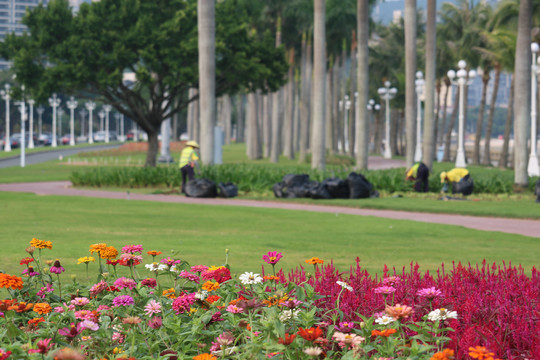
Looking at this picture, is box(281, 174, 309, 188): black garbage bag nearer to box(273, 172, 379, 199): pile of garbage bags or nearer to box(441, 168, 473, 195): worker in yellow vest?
box(273, 172, 379, 199): pile of garbage bags

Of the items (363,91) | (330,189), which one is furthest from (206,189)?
(363,91)

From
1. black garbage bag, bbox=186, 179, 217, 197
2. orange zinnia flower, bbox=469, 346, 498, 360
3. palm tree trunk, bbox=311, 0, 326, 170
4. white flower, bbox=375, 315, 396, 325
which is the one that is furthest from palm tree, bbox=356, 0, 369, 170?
orange zinnia flower, bbox=469, 346, 498, 360

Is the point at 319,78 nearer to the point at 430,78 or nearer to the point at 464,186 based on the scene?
the point at 430,78

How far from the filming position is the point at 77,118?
6457 inches

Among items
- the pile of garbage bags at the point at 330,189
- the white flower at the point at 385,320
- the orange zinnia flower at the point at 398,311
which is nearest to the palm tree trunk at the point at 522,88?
the pile of garbage bags at the point at 330,189

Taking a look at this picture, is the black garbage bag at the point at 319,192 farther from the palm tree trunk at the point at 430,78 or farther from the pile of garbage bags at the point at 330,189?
the palm tree trunk at the point at 430,78

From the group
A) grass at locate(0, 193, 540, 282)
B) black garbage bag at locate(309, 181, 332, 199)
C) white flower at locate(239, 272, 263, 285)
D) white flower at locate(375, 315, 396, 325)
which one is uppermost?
white flower at locate(239, 272, 263, 285)

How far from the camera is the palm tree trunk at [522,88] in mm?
29062

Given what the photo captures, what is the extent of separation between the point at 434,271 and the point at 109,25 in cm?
3349

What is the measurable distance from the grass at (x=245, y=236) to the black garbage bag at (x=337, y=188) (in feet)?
16.6

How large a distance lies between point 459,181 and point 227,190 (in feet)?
24.4

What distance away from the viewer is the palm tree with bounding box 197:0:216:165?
3281 centimetres

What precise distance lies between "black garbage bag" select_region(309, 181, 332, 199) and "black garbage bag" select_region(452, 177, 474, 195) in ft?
13.9

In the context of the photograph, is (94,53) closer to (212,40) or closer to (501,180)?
(212,40)
